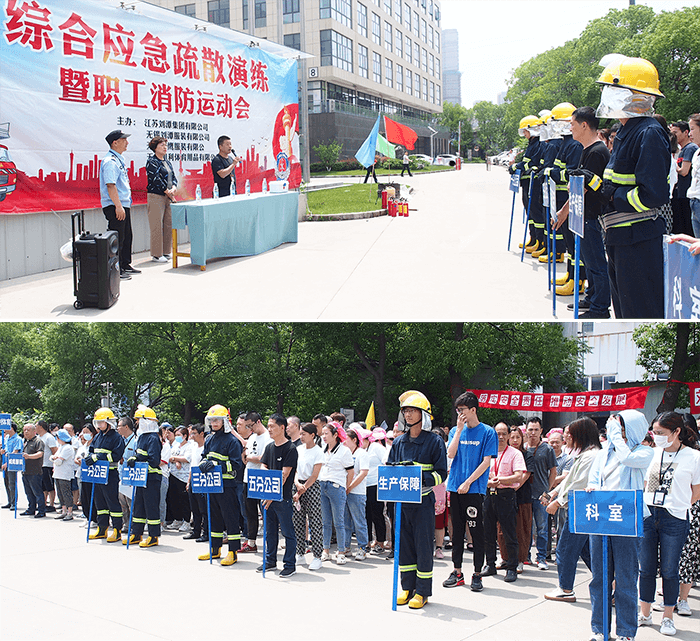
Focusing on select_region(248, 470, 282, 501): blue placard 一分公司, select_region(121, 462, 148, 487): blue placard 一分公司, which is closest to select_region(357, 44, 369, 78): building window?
select_region(121, 462, 148, 487): blue placard 一分公司

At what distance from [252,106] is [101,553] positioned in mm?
11193

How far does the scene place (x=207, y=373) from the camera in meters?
22.4

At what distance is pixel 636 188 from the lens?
584 cm

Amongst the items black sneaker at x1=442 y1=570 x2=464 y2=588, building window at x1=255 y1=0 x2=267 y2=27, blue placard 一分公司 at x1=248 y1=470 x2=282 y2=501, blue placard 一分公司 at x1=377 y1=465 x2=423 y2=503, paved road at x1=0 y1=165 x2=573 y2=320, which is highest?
building window at x1=255 y1=0 x2=267 y2=27

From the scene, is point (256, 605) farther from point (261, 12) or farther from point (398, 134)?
point (261, 12)

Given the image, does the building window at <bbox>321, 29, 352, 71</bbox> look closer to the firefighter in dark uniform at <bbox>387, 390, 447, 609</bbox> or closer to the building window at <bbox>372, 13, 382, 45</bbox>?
the building window at <bbox>372, 13, 382, 45</bbox>

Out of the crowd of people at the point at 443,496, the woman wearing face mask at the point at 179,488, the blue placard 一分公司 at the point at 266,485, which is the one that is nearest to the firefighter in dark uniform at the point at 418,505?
the crowd of people at the point at 443,496

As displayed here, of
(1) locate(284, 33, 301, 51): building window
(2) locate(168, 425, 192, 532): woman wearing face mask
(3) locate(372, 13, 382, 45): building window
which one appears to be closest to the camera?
(2) locate(168, 425, 192, 532): woman wearing face mask

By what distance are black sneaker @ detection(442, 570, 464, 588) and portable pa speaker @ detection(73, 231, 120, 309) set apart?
205 inches

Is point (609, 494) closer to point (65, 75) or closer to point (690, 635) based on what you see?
point (690, 635)

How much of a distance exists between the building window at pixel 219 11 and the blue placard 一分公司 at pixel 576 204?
2418 inches

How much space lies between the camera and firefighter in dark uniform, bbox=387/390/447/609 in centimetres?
587

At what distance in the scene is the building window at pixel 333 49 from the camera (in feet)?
197

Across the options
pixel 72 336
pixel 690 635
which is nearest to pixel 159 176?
pixel 690 635
